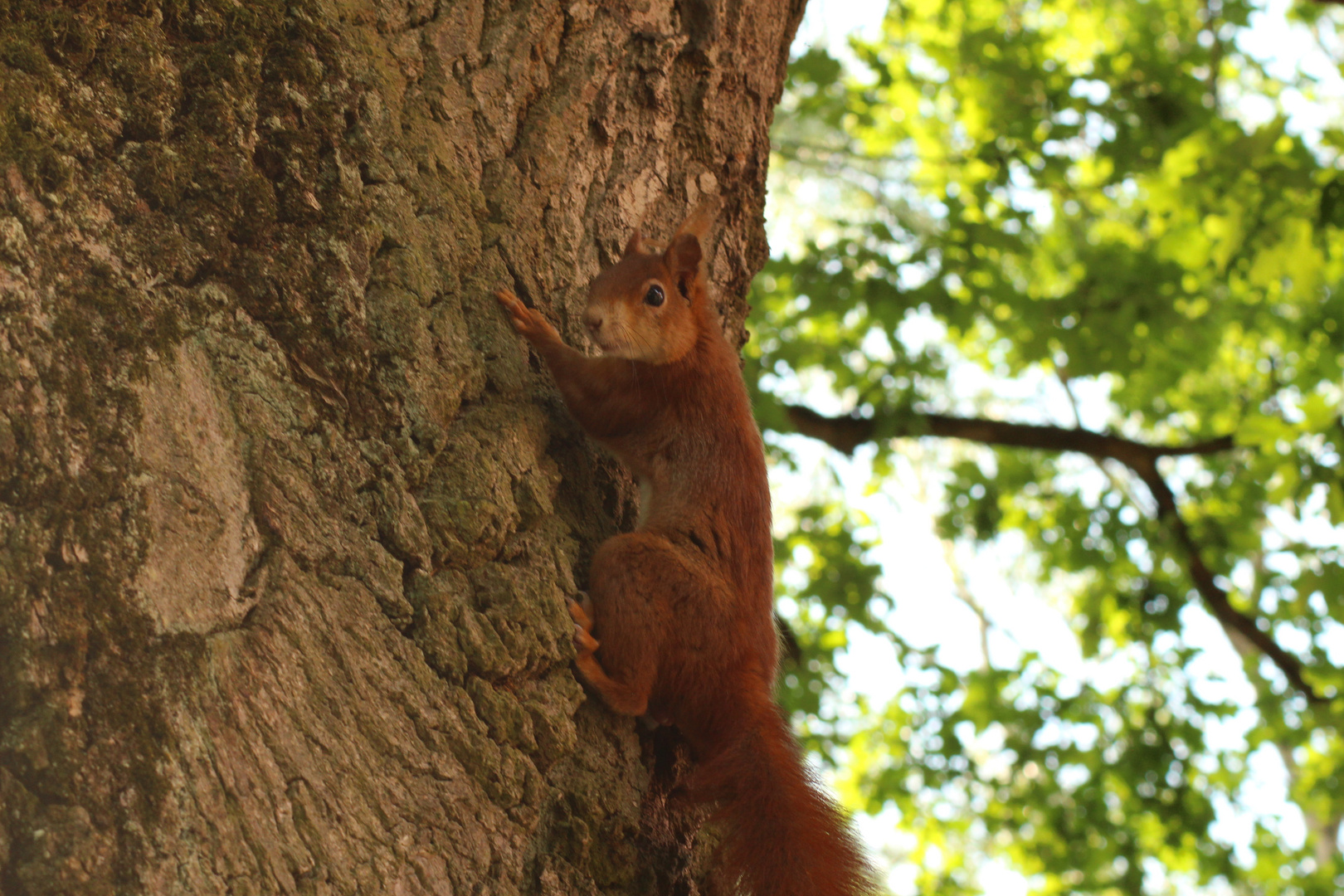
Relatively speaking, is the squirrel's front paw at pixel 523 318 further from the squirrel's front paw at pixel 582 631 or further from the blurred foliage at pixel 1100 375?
the blurred foliage at pixel 1100 375

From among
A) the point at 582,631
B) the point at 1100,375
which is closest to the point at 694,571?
the point at 582,631

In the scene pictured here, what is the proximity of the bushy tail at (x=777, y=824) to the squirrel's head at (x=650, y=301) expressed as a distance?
93 cm

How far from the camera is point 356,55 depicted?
1943mm

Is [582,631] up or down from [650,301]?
down

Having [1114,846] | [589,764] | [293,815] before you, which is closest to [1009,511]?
[1114,846]

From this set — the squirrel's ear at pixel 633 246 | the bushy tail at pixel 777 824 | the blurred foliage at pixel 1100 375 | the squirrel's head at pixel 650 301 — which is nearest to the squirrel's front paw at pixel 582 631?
the bushy tail at pixel 777 824

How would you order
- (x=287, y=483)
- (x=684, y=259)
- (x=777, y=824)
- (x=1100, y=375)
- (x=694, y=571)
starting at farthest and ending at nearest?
(x=1100, y=375) < (x=684, y=259) < (x=694, y=571) < (x=777, y=824) < (x=287, y=483)

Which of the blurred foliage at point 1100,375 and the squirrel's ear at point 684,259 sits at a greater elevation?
the blurred foliage at point 1100,375

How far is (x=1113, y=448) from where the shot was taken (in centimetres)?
645

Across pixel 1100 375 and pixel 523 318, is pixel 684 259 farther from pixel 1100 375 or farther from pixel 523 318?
pixel 1100 375

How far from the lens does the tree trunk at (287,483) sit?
1310 millimetres

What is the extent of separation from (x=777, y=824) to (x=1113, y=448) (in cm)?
533

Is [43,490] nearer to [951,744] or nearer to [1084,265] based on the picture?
[951,744]

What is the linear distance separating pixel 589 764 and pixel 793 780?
37cm
